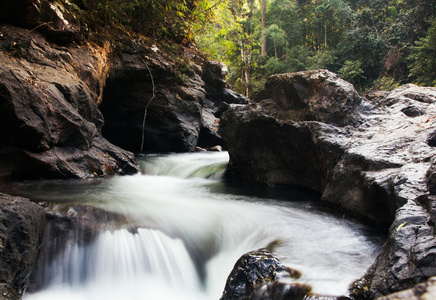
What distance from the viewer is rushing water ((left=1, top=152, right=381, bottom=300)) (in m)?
2.72

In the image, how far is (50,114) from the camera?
502 centimetres

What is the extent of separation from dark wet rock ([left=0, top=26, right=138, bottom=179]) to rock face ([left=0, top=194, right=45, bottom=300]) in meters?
2.23

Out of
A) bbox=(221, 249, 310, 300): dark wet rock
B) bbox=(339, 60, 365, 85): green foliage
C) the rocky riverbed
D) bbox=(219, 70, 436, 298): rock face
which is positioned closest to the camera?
bbox=(219, 70, 436, 298): rock face

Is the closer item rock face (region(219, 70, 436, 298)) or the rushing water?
rock face (region(219, 70, 436, 298))

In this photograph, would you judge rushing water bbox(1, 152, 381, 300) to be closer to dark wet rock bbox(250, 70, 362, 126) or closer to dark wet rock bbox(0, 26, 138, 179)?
dark wet rock bbox(0, 26, 138, 179)

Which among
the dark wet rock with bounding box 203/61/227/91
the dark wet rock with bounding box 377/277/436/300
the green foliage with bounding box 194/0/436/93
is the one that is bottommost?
the dark wet rock with bounding box 377/277/436/300

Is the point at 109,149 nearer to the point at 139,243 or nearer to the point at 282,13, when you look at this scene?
the point at 139,243

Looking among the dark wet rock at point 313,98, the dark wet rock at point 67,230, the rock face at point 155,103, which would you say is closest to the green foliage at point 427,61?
the dark wet rock at point 313,98

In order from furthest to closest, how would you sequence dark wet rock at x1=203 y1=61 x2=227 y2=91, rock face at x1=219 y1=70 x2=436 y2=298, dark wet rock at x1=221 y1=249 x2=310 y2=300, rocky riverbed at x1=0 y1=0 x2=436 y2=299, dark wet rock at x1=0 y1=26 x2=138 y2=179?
dark wet rock at x1=203 y1=61 x2=227 y2=91 → dark wet rock at x1=0 y1=26 x2=138 y2=179 → rocky riverbed at x1=0 y1=0 x2=436 y2=299 → dark wet rock at x1=221 y1=249 x2=310 y2=300 → rock face at x1=219 y1=70 x2=436 y2=298

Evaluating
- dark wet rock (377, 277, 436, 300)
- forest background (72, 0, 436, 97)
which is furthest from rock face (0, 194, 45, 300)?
forest background (72, 0, 436, 97)

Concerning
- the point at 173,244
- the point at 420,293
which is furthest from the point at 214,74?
the point at 420,293

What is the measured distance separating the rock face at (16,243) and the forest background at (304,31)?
19.9 feet

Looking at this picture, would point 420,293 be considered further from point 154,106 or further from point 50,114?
point 154,106

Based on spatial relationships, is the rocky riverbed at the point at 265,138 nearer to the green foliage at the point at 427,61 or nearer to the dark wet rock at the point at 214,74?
the dark wet rock at the point at 214,74
